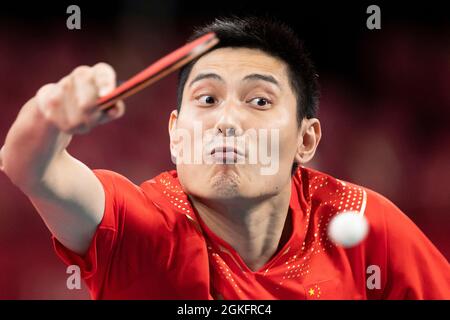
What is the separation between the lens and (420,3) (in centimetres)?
227

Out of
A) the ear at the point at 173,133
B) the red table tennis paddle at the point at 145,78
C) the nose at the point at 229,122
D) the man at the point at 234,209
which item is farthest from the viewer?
the ear at the point at 173,133

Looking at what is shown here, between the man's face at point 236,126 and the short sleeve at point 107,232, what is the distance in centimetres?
13

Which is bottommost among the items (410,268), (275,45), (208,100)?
(410,268)

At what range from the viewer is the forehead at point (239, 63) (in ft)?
4.27

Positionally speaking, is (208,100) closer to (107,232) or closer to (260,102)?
(260,102)

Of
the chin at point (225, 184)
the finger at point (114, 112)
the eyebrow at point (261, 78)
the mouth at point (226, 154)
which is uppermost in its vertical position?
the eyebrow at point (261, 78)

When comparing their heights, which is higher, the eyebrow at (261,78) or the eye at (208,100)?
the eyebrow at (261,78)

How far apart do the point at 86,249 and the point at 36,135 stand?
0.25 m

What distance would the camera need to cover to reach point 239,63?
51.5 inches

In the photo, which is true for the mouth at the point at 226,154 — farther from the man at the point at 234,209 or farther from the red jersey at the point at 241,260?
the red jersey at the point at 241,260

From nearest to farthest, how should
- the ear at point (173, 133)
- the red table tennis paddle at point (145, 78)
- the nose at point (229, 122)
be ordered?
1. the red table tennis paddle at point (145, 78)
2. the nose at point (229, 122)
3. the ear at point (173, 133)

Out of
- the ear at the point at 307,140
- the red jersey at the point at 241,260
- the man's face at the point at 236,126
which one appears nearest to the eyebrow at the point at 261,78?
the man's face at the point at 236,126

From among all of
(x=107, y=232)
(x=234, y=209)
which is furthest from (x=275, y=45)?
(x=107, y=232)

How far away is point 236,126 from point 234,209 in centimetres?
17
